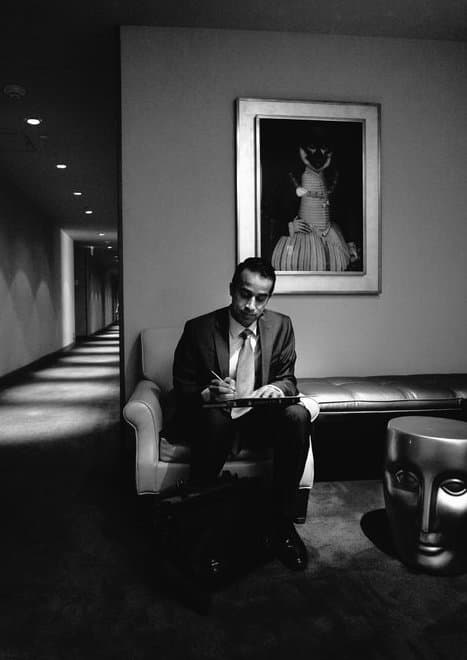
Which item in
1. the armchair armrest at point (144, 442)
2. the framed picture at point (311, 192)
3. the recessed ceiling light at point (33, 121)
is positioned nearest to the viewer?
the armchair armrest at point (144, 442)

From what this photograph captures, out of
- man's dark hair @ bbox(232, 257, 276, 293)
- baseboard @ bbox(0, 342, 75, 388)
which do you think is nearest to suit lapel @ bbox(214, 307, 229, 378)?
man's dark hair @ bbox(232, 257, 276, 293)

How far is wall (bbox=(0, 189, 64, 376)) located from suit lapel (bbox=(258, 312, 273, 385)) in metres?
5.81

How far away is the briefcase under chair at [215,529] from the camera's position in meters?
1.82

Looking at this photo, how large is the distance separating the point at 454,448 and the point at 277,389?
0.75 meters

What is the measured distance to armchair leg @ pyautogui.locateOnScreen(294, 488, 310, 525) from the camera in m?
2.40

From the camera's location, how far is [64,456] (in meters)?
3.61

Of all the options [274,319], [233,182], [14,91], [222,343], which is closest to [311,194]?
[233,182]

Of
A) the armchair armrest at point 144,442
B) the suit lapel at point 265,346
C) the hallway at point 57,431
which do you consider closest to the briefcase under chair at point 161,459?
the armchair armrest at point 144,442

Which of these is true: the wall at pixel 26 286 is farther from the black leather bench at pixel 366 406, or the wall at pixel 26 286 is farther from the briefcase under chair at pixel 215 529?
the briefcase under chair at pixel 215 529

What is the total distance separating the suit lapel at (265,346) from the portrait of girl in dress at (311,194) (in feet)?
3.36

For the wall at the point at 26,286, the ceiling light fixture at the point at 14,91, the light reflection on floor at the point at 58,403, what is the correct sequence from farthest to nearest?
the wall at the point at 26,286
the light reflection on floor at the point at 58,403
the ceiling light fixture at the point at 14,91

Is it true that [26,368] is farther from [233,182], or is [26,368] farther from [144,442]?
[144,442]

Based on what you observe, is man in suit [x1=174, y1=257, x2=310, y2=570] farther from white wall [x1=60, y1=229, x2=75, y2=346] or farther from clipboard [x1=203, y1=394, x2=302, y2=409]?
white wall [x1=60, y1=229, x2=75, y2=346]

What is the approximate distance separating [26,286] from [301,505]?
7351 mm
